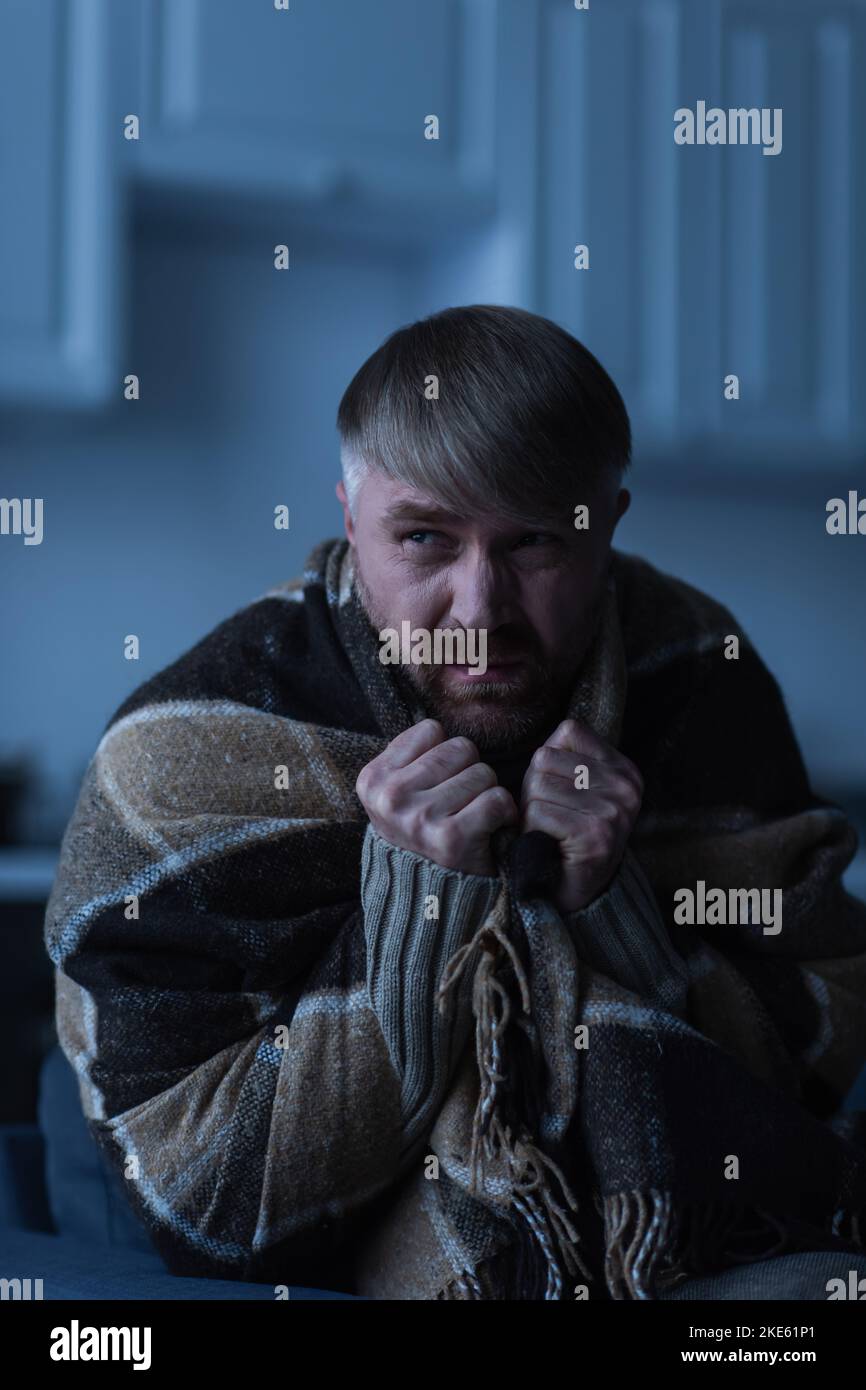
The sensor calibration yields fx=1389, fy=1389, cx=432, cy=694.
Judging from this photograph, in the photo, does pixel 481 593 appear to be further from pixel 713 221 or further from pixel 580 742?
pixel 713 221

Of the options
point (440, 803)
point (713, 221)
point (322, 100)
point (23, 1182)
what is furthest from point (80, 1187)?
point (713, 221)

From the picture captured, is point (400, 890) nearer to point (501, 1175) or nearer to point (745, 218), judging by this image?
point (501, 1175)

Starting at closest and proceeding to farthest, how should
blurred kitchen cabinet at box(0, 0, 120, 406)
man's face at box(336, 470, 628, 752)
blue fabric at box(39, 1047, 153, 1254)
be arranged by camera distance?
1. man's face at box(336, 470, 628, 752)
2. blue fabric at box(39, 1047, 153, 1254)
3. blurred kitchen cabinet at box(0, 0, 120, 406)

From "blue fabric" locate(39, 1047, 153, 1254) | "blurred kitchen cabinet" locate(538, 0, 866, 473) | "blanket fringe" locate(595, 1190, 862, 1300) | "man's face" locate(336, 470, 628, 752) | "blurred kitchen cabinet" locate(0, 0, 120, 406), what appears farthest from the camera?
"blurred kitchen cabinet" locate(538, 0, 866, 473)

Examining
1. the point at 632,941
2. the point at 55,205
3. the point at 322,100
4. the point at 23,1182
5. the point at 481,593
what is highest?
the point at 322,100

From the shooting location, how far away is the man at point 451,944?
84cm

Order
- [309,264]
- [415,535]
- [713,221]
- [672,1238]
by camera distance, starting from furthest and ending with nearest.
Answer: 1. [309,264]
2. [713,221]
3. [415,535]
4. [672,1238]

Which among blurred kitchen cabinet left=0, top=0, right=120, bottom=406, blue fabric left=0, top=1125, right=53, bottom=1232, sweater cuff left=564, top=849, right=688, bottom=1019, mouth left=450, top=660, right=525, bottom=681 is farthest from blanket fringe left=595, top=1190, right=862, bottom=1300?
blurred kitchen cabinet left=0, top=0, right=120, bottom=406

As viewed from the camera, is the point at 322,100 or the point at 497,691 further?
the point at 322,100

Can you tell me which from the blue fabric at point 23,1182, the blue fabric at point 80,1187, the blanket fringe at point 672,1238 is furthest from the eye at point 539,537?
the blue fabric at point 23,1182

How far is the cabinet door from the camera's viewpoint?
1.85m

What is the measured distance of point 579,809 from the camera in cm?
86

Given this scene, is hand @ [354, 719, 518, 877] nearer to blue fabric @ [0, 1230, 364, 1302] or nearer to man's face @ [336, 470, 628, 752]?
man's face @ [336, 470, 628, 752]

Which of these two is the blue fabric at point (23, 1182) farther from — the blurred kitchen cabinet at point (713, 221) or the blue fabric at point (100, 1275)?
the blurred kitchen cabinet at point (713, 221)
